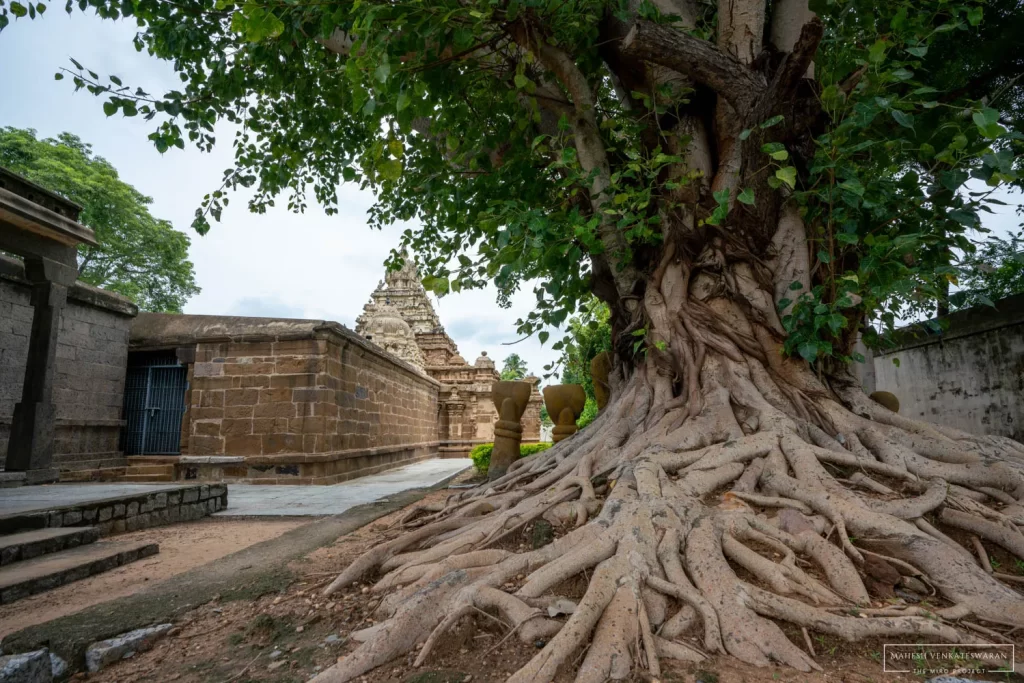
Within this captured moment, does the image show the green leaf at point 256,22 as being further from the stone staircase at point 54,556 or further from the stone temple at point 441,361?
the stone temple at point 441,361

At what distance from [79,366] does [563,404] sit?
7535mm

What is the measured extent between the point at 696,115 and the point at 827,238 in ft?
4.66

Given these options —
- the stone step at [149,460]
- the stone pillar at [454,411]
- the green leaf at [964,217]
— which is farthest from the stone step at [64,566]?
the stone pillar at [454,411]

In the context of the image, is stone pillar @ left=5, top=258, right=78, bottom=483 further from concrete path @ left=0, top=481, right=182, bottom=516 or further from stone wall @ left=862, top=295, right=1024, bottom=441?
stone wall @ left=862, top=295, right=1024, bottom=441

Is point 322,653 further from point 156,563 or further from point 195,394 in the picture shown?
point 195,394

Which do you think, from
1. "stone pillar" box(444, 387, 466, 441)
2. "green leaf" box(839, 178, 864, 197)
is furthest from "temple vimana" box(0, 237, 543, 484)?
"stone pillar" box(444, 387, 466, 441)

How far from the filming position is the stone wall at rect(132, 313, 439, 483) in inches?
328

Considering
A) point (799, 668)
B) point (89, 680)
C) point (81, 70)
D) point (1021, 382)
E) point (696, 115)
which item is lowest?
point (89, 680)

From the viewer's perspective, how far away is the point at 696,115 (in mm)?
4137

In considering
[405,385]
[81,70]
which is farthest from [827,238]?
[405,385]

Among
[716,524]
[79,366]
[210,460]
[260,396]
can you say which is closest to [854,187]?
[716,524]

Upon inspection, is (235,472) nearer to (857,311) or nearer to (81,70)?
(81,70)

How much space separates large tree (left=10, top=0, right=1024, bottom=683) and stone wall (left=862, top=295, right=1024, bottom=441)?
14.7 ft

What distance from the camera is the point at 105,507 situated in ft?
14.4
